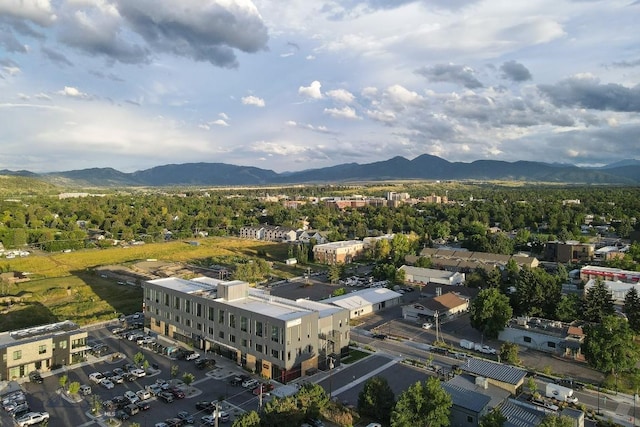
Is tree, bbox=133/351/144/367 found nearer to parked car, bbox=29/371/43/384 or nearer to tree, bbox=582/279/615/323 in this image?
parked car, bbox=29/371/43/384

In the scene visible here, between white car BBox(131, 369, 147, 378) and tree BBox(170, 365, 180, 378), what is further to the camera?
white car BBox(131, 369, 147, 378)

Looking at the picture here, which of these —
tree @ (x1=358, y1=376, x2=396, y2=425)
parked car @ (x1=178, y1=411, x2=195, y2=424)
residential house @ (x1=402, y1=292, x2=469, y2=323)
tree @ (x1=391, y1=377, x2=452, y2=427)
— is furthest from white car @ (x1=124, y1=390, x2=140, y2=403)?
residential house @ (x1=402, y1=292, x2=469, y2=323)

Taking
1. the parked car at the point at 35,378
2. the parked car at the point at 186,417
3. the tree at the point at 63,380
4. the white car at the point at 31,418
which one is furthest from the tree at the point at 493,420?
the parked car at the point at 35,378

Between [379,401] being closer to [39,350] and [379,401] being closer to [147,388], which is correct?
[147,388]

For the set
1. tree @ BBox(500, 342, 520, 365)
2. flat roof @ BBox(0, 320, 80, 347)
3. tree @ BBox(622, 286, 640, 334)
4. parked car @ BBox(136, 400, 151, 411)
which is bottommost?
parked car @ BBox(136, 400, 151, 411)

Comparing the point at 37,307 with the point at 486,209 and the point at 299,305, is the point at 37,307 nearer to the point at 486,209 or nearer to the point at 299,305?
the point at 299,305

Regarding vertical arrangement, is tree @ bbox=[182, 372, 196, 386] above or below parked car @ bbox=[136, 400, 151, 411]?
above
